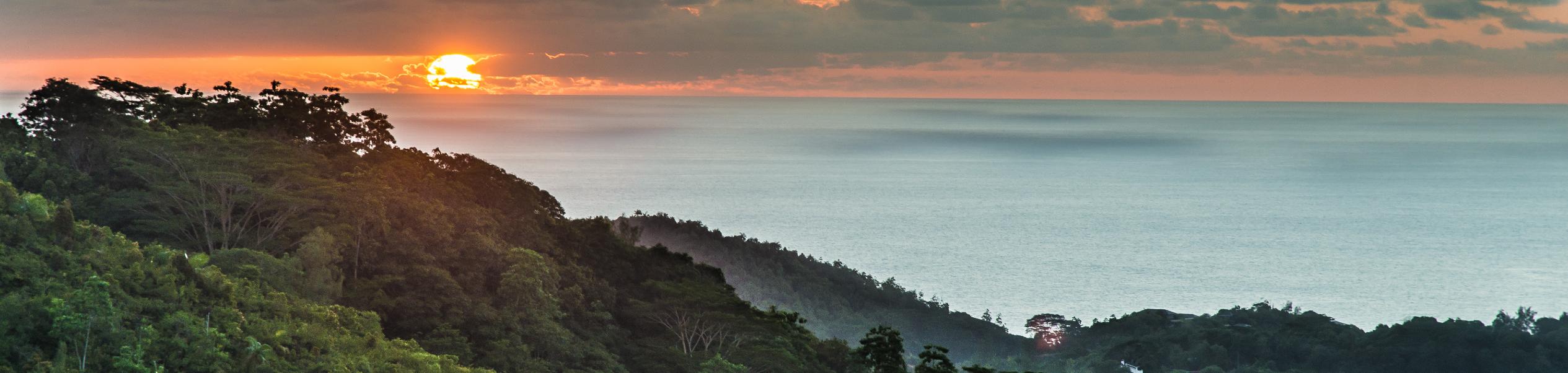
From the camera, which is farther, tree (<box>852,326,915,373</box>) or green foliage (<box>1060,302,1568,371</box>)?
green foliage (<box>1060,302,1568,371</box>)

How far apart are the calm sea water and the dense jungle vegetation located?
3292 cm

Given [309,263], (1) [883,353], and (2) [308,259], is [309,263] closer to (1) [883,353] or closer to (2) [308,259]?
(2) [308,259]

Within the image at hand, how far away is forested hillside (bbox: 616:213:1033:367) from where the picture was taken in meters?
48.9

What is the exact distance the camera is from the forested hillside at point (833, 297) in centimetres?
4894

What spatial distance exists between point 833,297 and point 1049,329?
30.8 feet

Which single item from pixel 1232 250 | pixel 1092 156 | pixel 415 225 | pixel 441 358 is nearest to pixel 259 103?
pixel 415 225

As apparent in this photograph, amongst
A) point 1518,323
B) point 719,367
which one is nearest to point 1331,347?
point 1518,323

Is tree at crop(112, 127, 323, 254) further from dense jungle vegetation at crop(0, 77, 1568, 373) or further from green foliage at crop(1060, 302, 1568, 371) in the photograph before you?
green foliage at crop(1060, 302, 1568, 371)

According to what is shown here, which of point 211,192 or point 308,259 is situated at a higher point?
point 211,192

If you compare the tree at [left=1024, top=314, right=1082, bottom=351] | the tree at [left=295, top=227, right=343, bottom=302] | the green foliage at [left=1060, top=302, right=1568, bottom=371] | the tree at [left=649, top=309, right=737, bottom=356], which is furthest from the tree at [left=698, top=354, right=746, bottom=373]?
the tree at [left=1024, top=314, right=1082, bottom=351]

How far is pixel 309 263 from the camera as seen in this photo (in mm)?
20172

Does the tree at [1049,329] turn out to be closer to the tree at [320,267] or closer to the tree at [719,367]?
the tree at [719,367]

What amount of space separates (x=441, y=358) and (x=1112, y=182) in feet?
403

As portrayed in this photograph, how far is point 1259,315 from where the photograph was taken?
4912 cm
